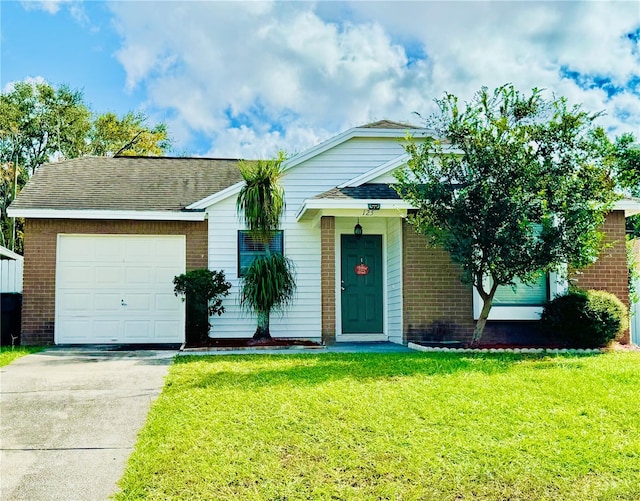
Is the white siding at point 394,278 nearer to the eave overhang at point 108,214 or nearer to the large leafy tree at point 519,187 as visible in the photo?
the large leafy tree at point 519,187

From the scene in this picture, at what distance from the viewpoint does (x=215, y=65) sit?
58.2 ft

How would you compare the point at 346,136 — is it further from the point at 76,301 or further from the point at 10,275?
the point at 10,275

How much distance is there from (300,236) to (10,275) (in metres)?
7.99

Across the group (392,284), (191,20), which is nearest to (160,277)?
(392,284)

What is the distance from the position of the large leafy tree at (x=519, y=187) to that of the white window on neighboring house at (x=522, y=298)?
151 centimetres

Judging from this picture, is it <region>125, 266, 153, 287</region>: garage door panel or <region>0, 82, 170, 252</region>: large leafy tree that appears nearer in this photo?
<region>125, 266, 153, 287</region>: garage door panel

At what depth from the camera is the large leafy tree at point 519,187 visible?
9609 millimetres

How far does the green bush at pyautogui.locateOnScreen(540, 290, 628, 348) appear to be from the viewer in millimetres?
10480

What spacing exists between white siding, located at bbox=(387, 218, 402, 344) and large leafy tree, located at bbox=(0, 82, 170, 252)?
2140 cm

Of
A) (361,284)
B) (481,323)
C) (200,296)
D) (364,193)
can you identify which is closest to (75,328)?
(200,296)

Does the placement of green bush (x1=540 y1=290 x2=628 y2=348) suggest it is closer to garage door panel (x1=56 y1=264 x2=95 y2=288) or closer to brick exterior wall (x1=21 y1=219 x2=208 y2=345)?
brick exterior wall (x1=21 y1=219 x2=208 y2=345)

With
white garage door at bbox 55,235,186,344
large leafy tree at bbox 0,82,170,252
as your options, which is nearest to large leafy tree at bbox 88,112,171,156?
large leafy tree at bbox 0,82,170,252

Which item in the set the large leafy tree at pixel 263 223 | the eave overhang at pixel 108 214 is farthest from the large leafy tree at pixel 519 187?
the eave overhang at pixel 108 214

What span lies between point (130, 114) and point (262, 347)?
25.5 m
